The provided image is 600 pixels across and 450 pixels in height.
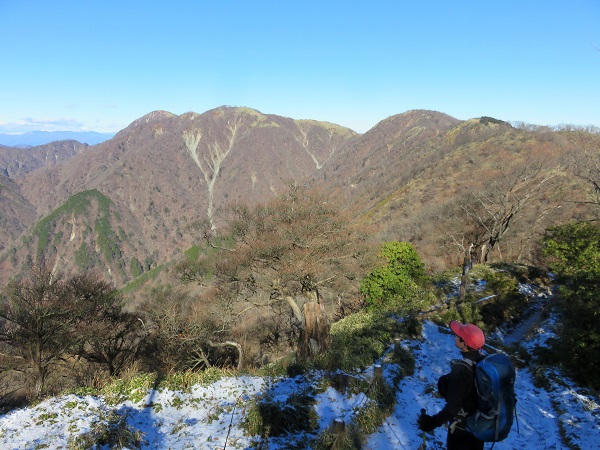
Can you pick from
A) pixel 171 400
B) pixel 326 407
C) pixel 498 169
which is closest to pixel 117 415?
pixel 171 400

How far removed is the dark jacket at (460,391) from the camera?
319 cm

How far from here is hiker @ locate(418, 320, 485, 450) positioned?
3.21 m

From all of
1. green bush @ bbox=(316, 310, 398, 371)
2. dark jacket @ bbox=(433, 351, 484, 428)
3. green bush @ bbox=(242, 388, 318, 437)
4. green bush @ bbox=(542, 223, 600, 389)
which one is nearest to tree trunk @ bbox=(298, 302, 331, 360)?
green bush @ bbox=(316, 310, 398, 371)

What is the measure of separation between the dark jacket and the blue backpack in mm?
133

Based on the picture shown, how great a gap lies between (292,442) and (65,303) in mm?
15239

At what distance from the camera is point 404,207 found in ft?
242

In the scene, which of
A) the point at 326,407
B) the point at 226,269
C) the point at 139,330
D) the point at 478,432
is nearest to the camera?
the point at 478,432

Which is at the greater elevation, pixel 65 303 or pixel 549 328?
pixel 549 328

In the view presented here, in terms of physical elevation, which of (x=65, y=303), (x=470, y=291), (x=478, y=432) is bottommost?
(x=65, y=303)

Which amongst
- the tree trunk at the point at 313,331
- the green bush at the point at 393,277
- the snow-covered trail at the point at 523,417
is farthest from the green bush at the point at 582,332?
the tree trunk at the point at 313,331

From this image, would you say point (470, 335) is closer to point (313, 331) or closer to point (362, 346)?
point (362, 346)

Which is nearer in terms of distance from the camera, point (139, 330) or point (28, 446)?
point (28, 446)

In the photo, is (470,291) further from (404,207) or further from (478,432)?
(404,207)

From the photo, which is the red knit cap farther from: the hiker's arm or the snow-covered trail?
the snow-covered trail
